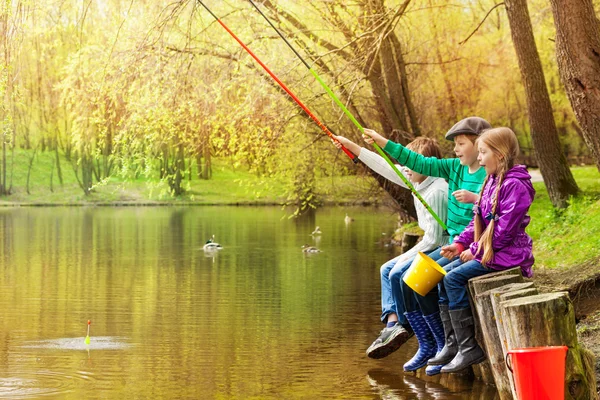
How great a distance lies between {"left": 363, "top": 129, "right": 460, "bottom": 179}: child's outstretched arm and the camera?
7.20 meters

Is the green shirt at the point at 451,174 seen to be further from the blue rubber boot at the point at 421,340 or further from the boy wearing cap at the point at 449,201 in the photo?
the blue rubber boot at the point at 421,340

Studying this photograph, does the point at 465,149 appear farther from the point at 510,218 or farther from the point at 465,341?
the point at 465,341

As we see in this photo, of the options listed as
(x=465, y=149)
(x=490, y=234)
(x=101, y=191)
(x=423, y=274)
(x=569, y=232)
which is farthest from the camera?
(x=101, y=191)

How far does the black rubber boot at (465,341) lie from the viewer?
677 cm

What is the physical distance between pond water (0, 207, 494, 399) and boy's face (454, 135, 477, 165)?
147 centimetres

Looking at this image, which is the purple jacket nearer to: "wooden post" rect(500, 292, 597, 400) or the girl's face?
the girl's face

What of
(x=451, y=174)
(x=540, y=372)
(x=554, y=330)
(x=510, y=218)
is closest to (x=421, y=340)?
(x=451, y=174)

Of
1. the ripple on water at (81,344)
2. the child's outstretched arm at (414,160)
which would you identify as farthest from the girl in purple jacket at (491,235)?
the ripple on water at (81,344)

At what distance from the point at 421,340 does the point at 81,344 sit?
2.90 metres

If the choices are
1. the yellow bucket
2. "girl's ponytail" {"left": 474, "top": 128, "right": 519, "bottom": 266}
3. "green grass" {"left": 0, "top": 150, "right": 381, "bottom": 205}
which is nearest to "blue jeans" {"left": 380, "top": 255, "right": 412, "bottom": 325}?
the yellow bucket

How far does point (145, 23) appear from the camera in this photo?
1555cm

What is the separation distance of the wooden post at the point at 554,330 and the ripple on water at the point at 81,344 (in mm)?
4172

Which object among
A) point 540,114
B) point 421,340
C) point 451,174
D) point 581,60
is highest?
point 540,114

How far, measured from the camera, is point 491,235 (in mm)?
6371
